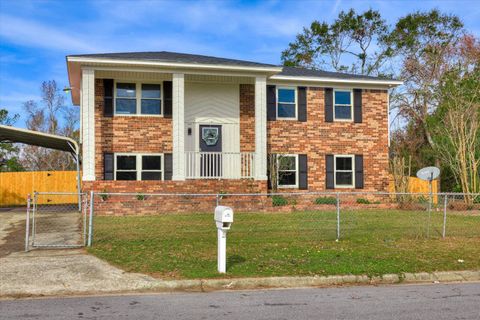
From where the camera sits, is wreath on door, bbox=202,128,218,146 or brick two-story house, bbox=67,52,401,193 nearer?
brick two-story house, bbox=67,52,401,193

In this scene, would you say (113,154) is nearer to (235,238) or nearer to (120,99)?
(120,99)

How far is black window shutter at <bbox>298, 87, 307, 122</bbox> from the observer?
21.0 m

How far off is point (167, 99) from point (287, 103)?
192 inches

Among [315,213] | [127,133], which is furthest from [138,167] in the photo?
[315,213]

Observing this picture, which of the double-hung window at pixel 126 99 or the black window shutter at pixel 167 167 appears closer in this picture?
the double-hung window at pixel 126 99

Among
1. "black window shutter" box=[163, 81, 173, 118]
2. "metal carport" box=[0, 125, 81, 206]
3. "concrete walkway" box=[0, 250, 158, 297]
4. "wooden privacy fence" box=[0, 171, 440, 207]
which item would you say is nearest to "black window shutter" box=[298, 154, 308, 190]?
"black window shutter" box=[163, 81, 173, 118]

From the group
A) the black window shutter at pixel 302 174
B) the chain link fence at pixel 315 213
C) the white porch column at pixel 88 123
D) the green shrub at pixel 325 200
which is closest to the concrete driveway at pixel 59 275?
the chain link fence at pixel 315 213

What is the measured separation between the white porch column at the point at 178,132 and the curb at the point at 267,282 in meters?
10.2

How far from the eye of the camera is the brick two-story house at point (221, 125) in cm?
1786

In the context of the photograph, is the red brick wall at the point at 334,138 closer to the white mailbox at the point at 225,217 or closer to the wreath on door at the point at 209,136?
the wreath on door at the point at 209,136

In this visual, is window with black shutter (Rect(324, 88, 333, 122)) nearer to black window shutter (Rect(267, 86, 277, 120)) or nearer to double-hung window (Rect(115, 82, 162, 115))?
black window shutter (Rect(267, 86, 277, 120))

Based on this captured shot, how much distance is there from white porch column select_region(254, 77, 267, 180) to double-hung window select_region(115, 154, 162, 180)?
373cm

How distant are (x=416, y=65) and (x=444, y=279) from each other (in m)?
29.1

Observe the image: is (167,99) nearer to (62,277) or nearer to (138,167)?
(138,167)
